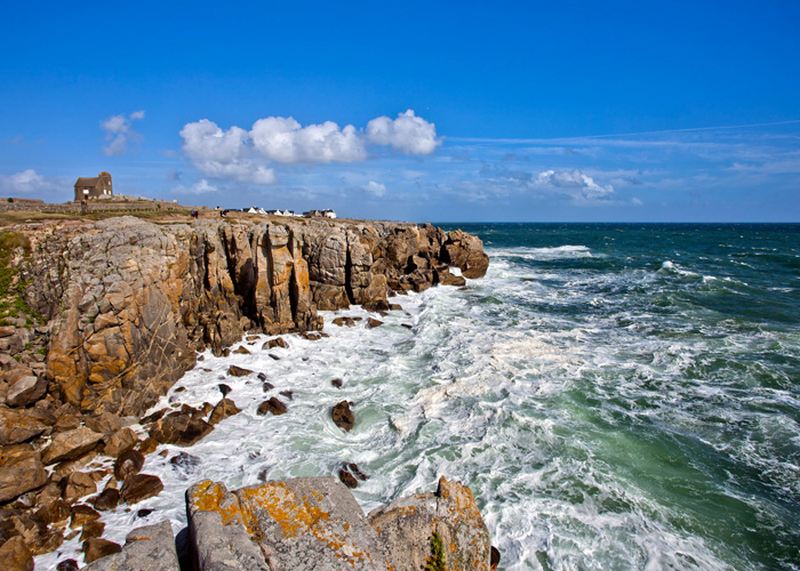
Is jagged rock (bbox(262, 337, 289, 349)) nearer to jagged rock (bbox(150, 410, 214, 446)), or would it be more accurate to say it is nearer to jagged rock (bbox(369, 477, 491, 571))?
jagged rock (bbox(150, 410, 214, 446))

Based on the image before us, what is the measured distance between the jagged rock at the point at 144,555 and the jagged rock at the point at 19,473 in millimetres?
9902

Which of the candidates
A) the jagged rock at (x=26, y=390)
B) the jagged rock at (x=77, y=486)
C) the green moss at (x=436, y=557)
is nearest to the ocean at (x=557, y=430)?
the jagged rock at (x=77, y=486)

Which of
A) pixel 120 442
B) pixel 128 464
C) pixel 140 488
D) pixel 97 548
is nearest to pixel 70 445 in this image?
pixel 120 442

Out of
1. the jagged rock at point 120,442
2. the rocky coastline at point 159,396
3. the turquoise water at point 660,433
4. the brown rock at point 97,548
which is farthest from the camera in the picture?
the jagged rock at point 120,442

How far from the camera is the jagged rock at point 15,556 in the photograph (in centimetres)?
1036

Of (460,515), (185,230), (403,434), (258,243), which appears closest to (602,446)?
(403,434)

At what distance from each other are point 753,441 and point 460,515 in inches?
588

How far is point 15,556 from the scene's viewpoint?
1052 centimetres

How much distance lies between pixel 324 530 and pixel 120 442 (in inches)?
511

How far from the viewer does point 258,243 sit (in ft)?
99.7

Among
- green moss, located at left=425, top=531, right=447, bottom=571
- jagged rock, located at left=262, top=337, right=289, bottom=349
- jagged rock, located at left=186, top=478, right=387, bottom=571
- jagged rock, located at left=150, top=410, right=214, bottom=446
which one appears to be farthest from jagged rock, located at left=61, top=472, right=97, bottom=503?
jagged rock, located at left=262, top=337, right=289, bottom=349

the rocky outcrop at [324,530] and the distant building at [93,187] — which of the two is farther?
the distant building at [93,187]

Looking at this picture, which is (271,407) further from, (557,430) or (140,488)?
(557,430)

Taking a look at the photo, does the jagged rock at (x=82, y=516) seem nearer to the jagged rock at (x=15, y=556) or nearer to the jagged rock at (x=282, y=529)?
the jagged rock at (x=15, y=556)
